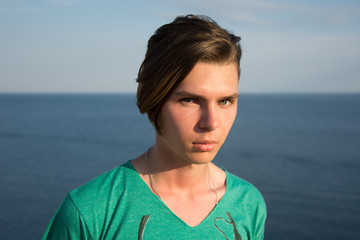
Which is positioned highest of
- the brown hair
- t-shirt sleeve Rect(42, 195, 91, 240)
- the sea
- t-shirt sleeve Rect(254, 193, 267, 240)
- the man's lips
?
the brown hair

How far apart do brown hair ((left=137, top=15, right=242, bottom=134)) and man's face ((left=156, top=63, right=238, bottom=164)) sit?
0.07 metres

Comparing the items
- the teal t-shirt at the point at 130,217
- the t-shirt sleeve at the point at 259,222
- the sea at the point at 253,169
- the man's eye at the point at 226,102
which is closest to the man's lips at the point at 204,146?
the man's eye at the point at 226,102

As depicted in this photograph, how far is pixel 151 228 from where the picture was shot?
3.10 meters

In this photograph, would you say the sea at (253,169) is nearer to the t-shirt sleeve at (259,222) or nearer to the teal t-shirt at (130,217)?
the t-shirt sleeve at (259,222)

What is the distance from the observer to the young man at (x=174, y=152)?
2.96 meters

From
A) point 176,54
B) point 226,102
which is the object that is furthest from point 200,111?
point 176,54

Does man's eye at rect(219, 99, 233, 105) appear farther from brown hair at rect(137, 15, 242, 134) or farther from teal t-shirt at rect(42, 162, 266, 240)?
teal t-shirt at rect(42, 162, 266, 240)

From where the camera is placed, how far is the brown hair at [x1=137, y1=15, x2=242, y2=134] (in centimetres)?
293

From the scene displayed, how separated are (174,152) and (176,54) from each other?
38.3 inches

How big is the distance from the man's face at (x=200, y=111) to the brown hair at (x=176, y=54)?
7 cm

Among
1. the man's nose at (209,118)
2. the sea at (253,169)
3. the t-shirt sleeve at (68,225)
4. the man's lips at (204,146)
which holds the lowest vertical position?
the sea at (253,169)

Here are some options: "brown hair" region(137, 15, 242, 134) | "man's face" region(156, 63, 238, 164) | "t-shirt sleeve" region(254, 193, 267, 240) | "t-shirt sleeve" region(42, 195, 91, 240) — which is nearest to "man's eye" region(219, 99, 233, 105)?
"man's face" region(156, 63, 238, 164)

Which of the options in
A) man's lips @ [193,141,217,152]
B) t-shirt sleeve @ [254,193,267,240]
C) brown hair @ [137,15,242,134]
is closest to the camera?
brown hair @ [137,15,242,134]

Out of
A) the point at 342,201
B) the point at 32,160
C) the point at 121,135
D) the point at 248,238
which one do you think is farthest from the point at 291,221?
the point at 121,135
